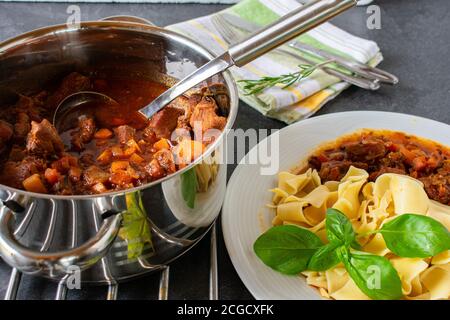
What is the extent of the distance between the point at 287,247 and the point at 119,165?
62cm

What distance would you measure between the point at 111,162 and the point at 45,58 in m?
0.57

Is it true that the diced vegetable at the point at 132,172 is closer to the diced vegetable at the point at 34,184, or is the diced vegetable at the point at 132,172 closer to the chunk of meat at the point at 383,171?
the diced vegetable at the point at 34,184

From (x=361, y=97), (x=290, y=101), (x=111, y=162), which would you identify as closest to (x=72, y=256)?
(x=111, y=162)

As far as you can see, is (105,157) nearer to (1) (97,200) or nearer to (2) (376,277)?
(1) (97,200)

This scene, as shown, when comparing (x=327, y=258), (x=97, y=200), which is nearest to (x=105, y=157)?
(x=97, y=200)

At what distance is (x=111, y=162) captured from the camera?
213 centimetres

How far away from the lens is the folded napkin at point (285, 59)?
2793 mm

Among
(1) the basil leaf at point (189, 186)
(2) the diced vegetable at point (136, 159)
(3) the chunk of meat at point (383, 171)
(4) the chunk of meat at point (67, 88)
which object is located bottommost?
(1) the basil leaf at point (189, 186)

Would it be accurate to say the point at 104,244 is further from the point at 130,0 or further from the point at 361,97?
the point at 130,0

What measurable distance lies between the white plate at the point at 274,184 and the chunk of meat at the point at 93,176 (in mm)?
442

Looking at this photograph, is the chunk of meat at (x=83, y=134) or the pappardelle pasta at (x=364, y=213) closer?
the pappardelle pasta at (x=364, y=213)

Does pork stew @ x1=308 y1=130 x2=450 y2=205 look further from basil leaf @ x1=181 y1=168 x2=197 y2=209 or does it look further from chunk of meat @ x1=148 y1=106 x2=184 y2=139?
basil leaf @ x1=181 y1=168 x2=197 y2=209

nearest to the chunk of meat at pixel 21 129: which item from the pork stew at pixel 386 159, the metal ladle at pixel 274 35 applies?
the metal ladle at pixel 274 35

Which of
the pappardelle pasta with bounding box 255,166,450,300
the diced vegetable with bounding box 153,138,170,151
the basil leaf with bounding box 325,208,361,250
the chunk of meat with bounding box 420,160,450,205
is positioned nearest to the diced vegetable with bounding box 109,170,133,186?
the diced vegetable with bounding box 153,138,170,151
